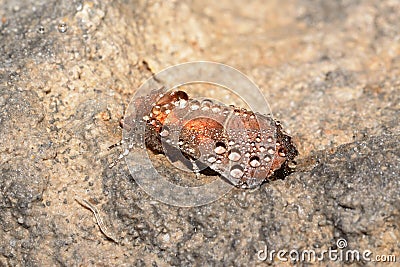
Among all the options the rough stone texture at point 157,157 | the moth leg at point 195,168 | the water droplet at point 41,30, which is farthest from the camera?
the water droplet at point 41,30

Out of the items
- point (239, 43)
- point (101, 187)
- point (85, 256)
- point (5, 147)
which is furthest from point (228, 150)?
point (239, 43)

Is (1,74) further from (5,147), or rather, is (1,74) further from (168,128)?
(168,128)

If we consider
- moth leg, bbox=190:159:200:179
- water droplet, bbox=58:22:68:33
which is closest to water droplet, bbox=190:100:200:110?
moth leg, bbox=190:159:200:179

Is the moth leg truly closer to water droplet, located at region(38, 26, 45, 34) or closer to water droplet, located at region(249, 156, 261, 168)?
water droplet, located at region(249, 156, 261, 168)

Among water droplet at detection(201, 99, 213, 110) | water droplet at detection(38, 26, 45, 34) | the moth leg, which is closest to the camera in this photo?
the moth leg

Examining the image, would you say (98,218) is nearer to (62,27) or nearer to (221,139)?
(221,139)

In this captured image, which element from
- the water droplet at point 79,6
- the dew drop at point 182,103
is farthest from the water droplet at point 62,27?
the dew drop at point 182,103

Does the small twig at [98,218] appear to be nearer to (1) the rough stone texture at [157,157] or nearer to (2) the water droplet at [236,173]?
(1) the rough stone texture at [157,157]
